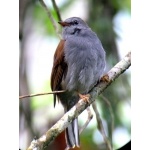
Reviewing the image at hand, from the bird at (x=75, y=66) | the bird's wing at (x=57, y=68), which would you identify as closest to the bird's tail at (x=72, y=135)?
the bird at (x=75, y=66)

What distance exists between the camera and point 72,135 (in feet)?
6.81

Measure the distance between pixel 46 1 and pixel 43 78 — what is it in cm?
32

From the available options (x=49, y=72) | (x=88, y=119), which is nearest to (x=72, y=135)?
(x=88, y=119)

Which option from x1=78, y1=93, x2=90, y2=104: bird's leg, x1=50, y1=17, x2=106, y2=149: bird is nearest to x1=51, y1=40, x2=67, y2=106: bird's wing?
x1=50, y1=17, x2=106, y2=149: bird

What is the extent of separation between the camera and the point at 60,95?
2092 millimetres

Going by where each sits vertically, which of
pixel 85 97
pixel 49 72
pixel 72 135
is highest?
pixel 49 72

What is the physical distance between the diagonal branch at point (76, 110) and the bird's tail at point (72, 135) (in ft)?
0.26

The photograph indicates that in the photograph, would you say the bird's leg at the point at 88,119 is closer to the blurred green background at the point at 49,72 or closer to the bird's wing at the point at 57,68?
the blurred green background at the point at 49,72

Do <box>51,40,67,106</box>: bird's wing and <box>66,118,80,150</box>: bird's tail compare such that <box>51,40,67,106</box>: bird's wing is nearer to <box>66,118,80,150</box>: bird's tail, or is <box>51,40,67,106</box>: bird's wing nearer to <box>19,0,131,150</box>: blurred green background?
<box>19,0,131,150</box>: blurred green background

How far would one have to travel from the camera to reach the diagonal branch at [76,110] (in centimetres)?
187

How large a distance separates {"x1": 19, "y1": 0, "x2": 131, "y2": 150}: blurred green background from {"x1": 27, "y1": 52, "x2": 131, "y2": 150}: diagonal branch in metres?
0.04

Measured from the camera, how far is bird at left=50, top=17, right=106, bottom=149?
2.06 metres

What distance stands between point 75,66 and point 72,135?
0.92ft

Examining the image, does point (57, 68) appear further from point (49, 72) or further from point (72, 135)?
point (72, 135)
